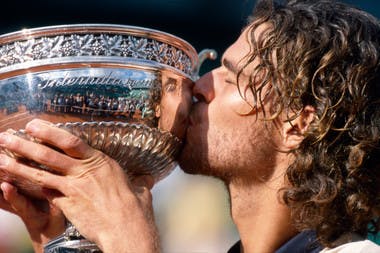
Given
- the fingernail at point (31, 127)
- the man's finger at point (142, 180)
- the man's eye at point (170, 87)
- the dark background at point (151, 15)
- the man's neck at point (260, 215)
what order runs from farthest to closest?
the dark background at point (151, 15), the man's neck at point (260, 215), the man's finger at point (142, 180), the man's eye at point (170, 87), the fingernail at point (31, 127)

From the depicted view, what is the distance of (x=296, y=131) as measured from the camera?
89.0 inches

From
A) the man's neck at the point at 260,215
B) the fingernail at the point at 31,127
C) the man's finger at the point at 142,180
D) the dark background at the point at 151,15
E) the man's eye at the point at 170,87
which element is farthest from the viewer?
the dark background at the point at 151,15

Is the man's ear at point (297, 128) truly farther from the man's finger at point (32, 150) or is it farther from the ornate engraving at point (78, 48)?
the man's finger at point (32, 150)

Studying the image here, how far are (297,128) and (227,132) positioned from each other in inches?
7.3

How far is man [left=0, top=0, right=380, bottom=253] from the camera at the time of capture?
218 cm

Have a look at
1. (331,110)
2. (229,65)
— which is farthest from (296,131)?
(229,65)

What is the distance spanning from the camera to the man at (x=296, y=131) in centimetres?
218

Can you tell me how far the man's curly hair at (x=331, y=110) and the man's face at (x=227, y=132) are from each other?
50mm

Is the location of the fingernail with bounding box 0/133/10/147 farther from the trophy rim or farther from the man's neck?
the man's neck

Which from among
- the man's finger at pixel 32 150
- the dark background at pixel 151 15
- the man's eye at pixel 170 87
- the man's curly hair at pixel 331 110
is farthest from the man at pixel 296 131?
the dark background at pixel 151 15

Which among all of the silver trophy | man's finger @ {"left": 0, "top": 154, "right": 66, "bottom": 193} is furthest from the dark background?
man's finger @ {"left": 0, "top": 154, "right": 66, "bottom": 193}

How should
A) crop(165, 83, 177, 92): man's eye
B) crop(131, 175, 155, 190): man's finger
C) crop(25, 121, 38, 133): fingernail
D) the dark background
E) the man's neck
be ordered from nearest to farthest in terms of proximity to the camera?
crop(25, 121, 38, 133): fingernail
crop(165, 83, 177, 92): man's eye
crop(131, 175, 155, 190): man's finger
the man's neck
the dark background

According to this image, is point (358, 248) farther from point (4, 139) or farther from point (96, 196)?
point (4, 139)

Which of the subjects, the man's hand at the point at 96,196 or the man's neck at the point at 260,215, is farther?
the man's neck at the point at 260,215
